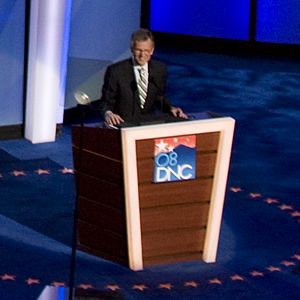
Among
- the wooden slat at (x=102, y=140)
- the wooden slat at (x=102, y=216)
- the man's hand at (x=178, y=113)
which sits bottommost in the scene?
the wooden slat at (x=102, y=216)

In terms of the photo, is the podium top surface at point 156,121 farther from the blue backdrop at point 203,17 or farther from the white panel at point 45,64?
the blue backdrop at point 203,17

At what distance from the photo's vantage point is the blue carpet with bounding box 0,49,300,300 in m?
7.08

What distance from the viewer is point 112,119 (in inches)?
275

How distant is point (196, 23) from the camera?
15766 millimetres

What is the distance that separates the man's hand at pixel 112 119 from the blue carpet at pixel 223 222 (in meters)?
0.99

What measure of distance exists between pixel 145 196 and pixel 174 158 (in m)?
0.31

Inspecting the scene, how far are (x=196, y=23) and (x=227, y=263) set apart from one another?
28.2 ft

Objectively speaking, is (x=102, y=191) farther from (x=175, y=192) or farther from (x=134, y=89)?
(x=134, y=89)

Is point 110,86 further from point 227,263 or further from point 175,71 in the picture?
point 175,71

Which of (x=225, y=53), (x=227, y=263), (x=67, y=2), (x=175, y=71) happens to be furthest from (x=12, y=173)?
(x=225, y=53)

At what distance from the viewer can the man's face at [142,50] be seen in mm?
6996

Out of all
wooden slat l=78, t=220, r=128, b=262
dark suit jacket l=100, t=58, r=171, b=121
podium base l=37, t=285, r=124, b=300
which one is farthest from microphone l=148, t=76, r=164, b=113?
podium base l=37, t=285, r=124, b=300

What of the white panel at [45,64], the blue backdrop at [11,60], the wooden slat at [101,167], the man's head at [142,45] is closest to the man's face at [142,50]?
the man's head at [142,45]

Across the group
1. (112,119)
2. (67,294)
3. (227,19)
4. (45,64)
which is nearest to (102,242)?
(112,119)
